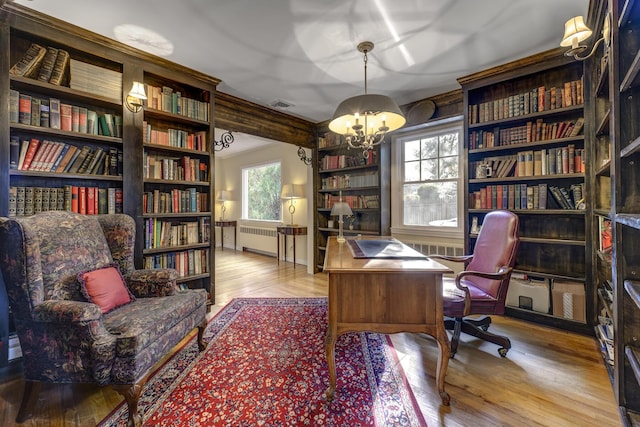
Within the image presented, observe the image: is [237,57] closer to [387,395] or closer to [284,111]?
[284,111]

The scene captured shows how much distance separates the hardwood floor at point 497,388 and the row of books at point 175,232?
49.5 inches

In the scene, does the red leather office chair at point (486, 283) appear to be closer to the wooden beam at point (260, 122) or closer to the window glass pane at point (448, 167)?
the window glass pane at point (448, 167)

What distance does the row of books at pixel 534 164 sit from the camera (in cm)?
244

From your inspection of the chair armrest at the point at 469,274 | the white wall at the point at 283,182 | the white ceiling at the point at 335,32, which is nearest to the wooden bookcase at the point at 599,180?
→ the white ceiling at the point at 335,32

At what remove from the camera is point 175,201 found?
2848 mm

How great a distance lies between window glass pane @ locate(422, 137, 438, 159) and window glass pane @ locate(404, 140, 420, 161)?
86 mm

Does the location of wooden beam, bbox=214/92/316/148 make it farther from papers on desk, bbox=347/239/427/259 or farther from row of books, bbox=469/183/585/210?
row of books, bbox=469/183/585/210

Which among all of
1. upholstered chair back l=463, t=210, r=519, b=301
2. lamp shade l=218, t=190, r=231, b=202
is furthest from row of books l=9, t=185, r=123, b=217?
lamp shade l=218, t=190, r=231, b=202

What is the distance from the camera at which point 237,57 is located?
8.27ft

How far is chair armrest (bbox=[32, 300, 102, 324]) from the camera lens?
1351mm

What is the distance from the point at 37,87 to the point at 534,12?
147 inches

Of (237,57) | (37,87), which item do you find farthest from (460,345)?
(37,87)

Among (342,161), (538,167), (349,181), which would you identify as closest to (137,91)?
(342,161)

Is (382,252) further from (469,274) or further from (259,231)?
(259,231)
